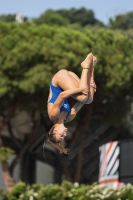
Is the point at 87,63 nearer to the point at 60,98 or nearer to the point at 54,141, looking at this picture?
the point at 60,98

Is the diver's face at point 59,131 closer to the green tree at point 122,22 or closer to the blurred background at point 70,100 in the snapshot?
the blurred background at point 70,100

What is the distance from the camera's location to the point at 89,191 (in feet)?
61.6

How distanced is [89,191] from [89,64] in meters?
6.96

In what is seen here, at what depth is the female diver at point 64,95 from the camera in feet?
39.1

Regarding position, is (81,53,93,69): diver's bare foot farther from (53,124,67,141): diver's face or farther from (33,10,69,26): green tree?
(33,10,69,26): green tree

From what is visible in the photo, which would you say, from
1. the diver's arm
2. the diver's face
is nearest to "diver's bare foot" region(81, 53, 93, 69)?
the diver's arm

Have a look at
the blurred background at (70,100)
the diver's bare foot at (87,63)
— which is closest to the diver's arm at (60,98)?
the diver's bare foot at (87,63)

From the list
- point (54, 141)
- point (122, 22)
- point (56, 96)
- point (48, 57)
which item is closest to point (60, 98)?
point (56, 96)

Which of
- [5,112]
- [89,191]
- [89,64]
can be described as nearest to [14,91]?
[5,112]

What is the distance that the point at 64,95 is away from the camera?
465 inches

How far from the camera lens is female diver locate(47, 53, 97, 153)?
11930mm

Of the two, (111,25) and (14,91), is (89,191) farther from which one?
(111,25)

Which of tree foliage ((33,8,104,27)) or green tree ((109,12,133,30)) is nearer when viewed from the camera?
green tree ((109,12,133,30))

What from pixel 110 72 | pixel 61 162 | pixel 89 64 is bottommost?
pixel 89 64
